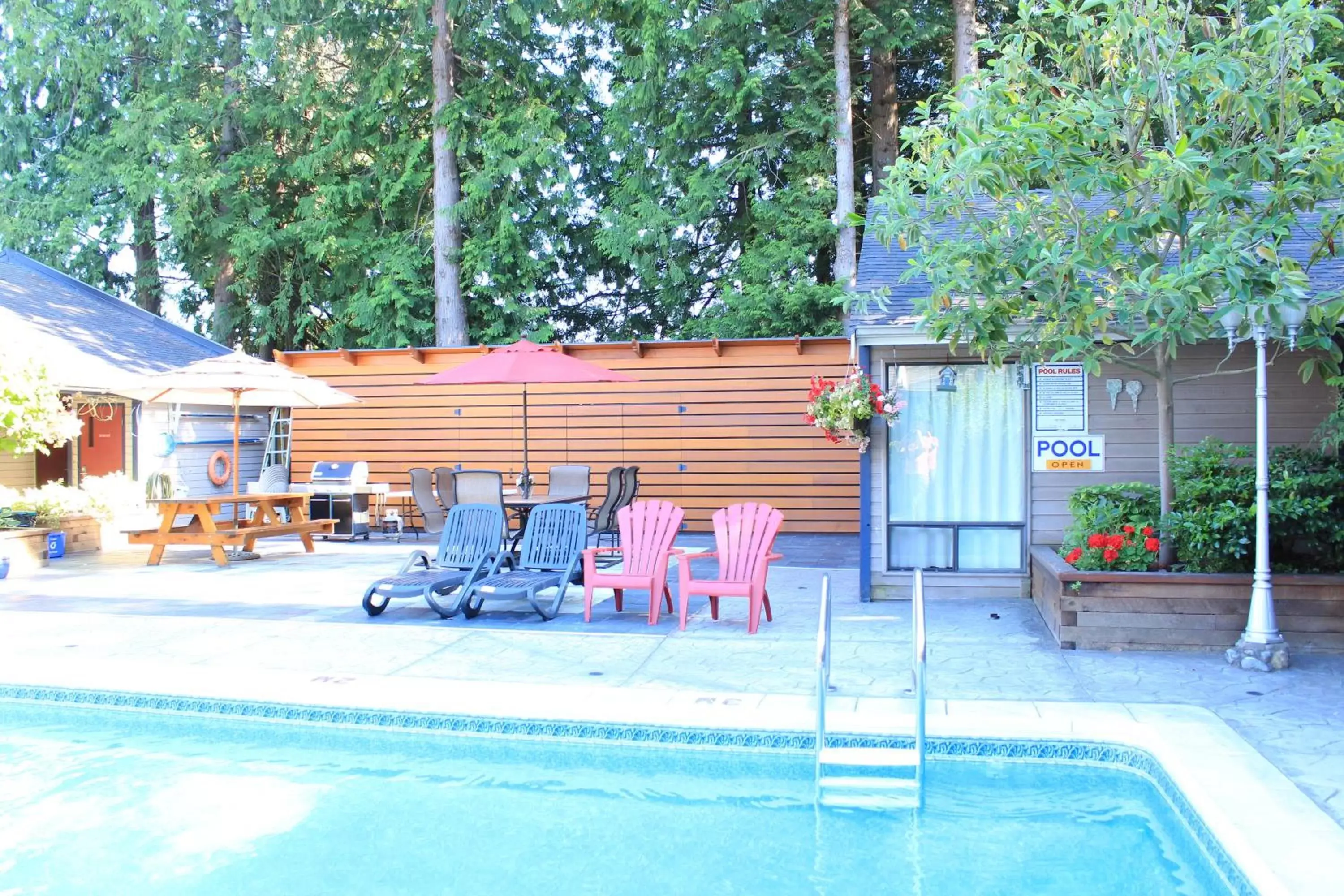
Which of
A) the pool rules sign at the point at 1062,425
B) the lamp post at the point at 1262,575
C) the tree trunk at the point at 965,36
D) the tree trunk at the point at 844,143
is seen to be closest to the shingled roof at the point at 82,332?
the pool rules sign at the point at 1062,425

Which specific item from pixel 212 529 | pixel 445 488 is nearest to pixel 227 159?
pixel 212 529

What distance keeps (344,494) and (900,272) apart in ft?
26.7

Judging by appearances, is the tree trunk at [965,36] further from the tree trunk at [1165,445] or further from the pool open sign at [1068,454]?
the tree trunk at [1165,445]

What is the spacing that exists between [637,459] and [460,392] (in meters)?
2.65

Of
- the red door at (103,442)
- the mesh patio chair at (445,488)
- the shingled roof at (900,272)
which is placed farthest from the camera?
the red door at (103,442)

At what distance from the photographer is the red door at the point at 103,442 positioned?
47.3 feet

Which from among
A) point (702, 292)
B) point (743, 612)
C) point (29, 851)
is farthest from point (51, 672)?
point (702, 292)

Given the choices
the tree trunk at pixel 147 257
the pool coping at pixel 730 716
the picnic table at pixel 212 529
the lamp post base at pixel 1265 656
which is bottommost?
the pool coping at pixel 730 716

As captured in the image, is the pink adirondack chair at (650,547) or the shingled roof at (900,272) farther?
the shingled roof at (900,272)

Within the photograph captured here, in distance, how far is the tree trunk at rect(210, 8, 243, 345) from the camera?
20581mm

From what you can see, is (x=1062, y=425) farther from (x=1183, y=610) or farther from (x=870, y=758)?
(x=870, y=758)

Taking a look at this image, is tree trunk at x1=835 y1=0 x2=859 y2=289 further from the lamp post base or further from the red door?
the lamp post base

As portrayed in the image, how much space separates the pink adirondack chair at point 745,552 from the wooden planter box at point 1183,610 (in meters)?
1.90

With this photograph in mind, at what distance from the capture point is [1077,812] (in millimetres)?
4488
